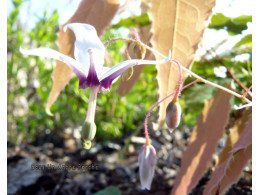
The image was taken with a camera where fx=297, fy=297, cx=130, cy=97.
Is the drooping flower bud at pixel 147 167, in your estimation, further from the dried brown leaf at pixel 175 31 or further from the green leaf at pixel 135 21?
the green leaf at pixel 135 21

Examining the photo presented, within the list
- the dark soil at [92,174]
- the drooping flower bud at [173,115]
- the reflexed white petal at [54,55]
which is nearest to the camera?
the reflexed white petal at [54,55]

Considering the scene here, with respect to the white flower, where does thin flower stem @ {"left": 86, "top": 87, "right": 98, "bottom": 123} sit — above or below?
below

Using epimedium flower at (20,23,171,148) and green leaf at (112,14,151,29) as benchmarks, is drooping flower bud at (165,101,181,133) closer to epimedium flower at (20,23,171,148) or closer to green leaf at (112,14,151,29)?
epimedium flower at (20,23,171,148)

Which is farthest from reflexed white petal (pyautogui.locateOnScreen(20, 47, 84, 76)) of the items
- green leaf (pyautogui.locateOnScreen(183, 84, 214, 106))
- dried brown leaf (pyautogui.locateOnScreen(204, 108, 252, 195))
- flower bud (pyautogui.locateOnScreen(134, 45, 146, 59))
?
green leaf (pyautogui.locateOnScreen(183, 84, 214, 106))

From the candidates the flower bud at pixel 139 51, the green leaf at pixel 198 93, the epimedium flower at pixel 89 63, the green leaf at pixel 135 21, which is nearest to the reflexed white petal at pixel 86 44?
the epimedium flower at pixel 89 63

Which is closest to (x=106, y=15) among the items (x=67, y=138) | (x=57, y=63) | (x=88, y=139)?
(x=57, y=63)

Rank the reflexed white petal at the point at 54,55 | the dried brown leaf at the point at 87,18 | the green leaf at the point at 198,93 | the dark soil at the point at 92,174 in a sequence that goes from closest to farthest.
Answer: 1. the reflexed white petal at the point at 54,55
2. the dried brown leaf at the point at 87,18
3. the green leaf at the point at 198,93
4. the dark soil at the point at 92,174

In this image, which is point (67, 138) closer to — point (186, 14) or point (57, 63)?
point (57, 63)
